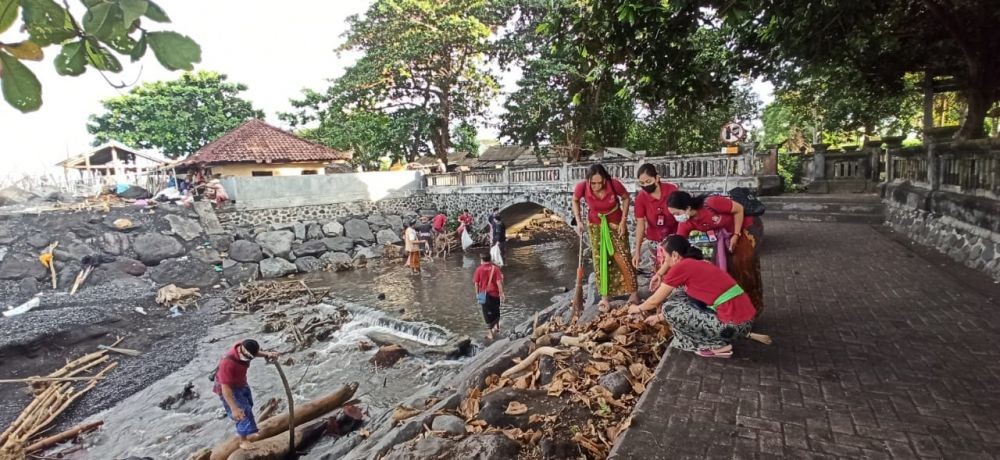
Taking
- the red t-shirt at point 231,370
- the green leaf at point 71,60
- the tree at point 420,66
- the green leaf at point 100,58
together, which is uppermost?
the tree at point 420,66

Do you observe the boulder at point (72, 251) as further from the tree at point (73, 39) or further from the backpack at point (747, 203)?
the backpack at point (747, 203)

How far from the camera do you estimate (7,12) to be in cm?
136

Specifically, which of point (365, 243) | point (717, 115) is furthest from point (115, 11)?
point (717, 115)

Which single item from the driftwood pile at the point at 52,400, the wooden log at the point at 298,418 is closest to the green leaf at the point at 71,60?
the wooden log at the point at 298,418

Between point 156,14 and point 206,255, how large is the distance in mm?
19026

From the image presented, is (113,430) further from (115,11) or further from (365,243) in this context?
(365,243)

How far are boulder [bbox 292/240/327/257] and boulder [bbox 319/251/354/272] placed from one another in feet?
1.10

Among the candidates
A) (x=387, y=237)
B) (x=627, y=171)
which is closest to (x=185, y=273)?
(x=387, y=237)

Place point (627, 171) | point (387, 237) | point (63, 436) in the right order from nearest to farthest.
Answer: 1. point (63, 436)
2. point (627, 171)
3. point (387, 237)

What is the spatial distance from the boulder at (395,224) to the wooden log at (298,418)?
51.3ft

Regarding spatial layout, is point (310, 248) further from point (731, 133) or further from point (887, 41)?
point (887, 41)

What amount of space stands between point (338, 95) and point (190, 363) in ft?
59.6

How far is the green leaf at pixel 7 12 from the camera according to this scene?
135cm

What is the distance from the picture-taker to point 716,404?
330 centimetres
